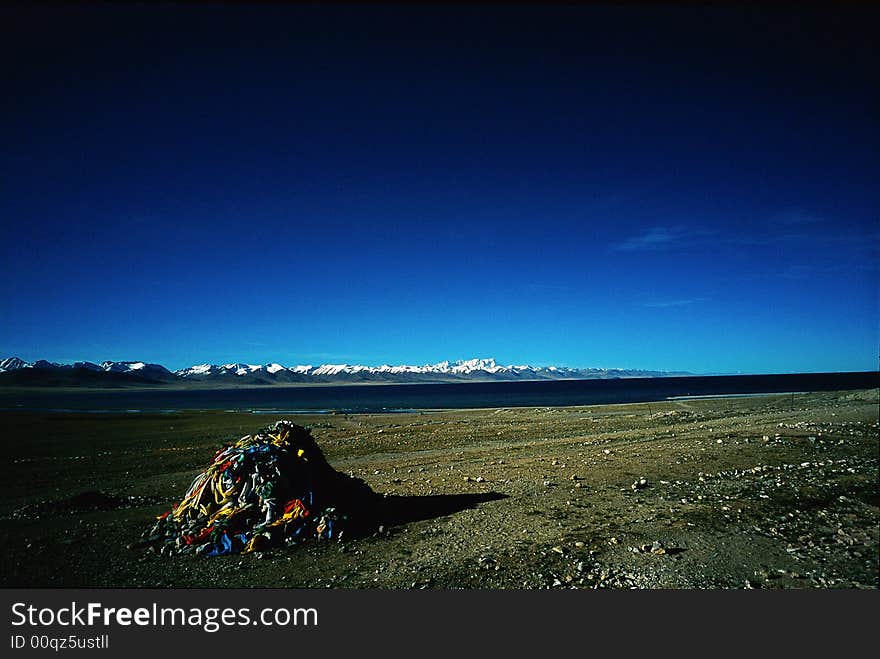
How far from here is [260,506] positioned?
577cm

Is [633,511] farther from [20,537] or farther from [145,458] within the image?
[145,458]

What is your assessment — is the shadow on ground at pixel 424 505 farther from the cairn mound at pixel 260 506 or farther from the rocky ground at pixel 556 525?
the cairn mound at pixel 260 506

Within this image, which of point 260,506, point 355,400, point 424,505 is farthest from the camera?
point 355,400

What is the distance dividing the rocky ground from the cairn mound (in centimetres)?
25

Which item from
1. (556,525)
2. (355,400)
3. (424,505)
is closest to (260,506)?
(424,505)

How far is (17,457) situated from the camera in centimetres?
1551

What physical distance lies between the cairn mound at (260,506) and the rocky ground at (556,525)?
0.81 ft

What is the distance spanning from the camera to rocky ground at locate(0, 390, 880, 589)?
445 centimetres

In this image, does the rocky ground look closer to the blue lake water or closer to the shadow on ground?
the shadow on ground

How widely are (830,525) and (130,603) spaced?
24.5 feet

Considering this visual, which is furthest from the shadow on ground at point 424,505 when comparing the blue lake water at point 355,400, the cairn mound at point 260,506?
the blue lake water at point 355,400

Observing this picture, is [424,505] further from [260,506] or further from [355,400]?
[355,400]

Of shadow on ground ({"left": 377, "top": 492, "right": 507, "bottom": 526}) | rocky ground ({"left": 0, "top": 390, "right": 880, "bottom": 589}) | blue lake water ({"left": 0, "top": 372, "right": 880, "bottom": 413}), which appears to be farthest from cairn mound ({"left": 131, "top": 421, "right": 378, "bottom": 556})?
blue lake water ({"left": 0, "top": 372, "right": 880, "bottom": 413})

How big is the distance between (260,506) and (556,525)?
4055 millimetres
